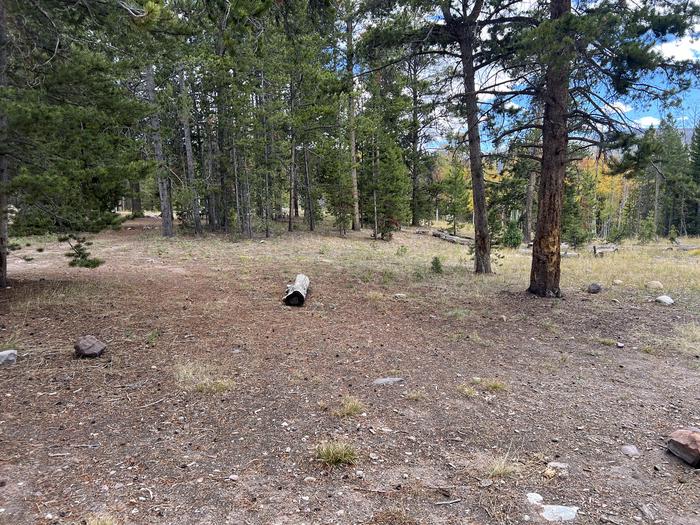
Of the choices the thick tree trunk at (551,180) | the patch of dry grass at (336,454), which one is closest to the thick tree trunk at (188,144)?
the thick tree trunk at (551,180)

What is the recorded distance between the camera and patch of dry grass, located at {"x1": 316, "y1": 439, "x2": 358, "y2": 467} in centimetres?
288

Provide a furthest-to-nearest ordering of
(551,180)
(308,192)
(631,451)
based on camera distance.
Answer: (308,192) → (551,180) → (631,451)

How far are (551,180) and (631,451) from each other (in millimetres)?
5703

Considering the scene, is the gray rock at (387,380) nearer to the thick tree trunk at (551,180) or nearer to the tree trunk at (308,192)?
the thick tree trunk at (551,180)

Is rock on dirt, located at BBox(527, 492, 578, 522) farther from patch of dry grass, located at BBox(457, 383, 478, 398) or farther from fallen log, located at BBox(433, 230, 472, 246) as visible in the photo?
fallen log, located at BBox(433, 230, 472, 246)

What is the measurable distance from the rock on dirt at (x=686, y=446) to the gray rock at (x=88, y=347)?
18.0ft

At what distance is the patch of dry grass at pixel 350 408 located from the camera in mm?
3580

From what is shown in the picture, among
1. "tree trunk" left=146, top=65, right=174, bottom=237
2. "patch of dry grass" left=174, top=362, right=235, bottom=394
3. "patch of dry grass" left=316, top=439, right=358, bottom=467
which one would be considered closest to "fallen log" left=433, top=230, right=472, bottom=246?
"tree trunk" left=146, top=65, right=174, bottom=237

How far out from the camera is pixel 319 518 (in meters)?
2.37

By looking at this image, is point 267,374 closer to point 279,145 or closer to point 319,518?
point 319,518

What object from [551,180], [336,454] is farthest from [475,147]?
[336,454]

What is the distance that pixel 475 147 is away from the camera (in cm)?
997

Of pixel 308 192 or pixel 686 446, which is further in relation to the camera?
pixel 308 192

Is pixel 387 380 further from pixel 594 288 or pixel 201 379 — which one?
pixel 594 288
